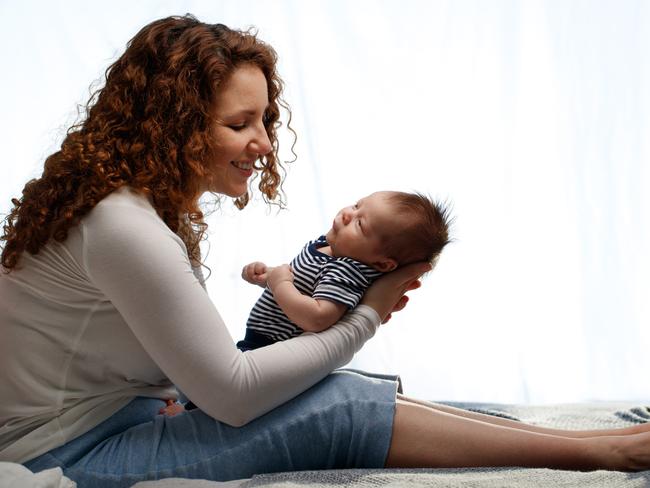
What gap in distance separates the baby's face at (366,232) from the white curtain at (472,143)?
4.96 ft

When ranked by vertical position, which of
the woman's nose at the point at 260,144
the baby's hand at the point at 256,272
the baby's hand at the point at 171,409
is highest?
the woman's nose at the point at 260,144

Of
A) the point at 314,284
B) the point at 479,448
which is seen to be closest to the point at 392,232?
the point at 314,284

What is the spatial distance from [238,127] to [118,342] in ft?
1.55

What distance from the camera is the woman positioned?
4.59 ft

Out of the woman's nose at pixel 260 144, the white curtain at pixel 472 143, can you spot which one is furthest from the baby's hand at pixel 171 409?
the white curtain at pixel 472 143

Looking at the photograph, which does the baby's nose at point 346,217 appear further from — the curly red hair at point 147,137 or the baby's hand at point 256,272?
the curly red hair at point 147,137

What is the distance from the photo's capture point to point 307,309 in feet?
5.29

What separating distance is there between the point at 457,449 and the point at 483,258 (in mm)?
1949

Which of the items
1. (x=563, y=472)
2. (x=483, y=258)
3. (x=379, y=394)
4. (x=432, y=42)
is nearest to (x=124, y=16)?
(x=432, y=42)

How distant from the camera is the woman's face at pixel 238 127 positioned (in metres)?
1.63

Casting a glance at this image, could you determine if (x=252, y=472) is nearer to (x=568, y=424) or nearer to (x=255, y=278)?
(x=255, y=278)

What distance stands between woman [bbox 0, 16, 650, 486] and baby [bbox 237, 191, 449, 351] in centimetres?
14

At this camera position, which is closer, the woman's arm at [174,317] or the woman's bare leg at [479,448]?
the woman's arm at [174,317]

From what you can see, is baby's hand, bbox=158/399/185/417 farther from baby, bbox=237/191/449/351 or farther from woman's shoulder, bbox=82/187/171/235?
woman's shoulder, bbox=82/187/171/235
